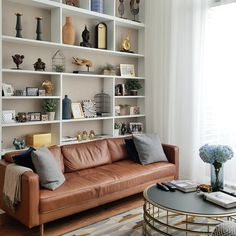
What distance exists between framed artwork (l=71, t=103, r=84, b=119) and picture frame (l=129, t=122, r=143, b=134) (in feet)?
3.34

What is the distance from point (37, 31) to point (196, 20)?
220cm

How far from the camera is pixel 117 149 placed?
4285 millimetres

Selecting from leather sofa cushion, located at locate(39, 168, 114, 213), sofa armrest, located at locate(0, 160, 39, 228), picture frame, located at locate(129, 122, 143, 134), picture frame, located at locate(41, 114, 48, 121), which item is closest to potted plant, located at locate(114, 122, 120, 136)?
picture frame, located at locate(129, 122, 143, 134)

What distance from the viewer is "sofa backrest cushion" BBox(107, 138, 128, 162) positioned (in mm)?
4230

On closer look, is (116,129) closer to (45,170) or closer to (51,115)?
(51,115)

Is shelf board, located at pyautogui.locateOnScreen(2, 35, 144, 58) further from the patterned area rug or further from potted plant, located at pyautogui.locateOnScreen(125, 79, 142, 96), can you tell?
the patterned area rug

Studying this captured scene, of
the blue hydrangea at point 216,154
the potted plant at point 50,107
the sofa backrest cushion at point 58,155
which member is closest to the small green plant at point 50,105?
the potted plant at point 50,107

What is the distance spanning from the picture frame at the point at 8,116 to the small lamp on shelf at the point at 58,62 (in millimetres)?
829

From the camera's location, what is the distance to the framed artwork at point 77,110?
442cm

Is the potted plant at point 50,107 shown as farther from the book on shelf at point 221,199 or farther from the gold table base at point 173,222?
the book on shelf at point 221,199

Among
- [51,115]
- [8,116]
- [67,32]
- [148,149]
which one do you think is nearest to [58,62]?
[67,32]

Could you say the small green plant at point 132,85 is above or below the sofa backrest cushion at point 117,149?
above

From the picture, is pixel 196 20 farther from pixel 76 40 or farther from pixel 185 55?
pixel 76 40

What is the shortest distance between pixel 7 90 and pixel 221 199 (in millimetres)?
2599
